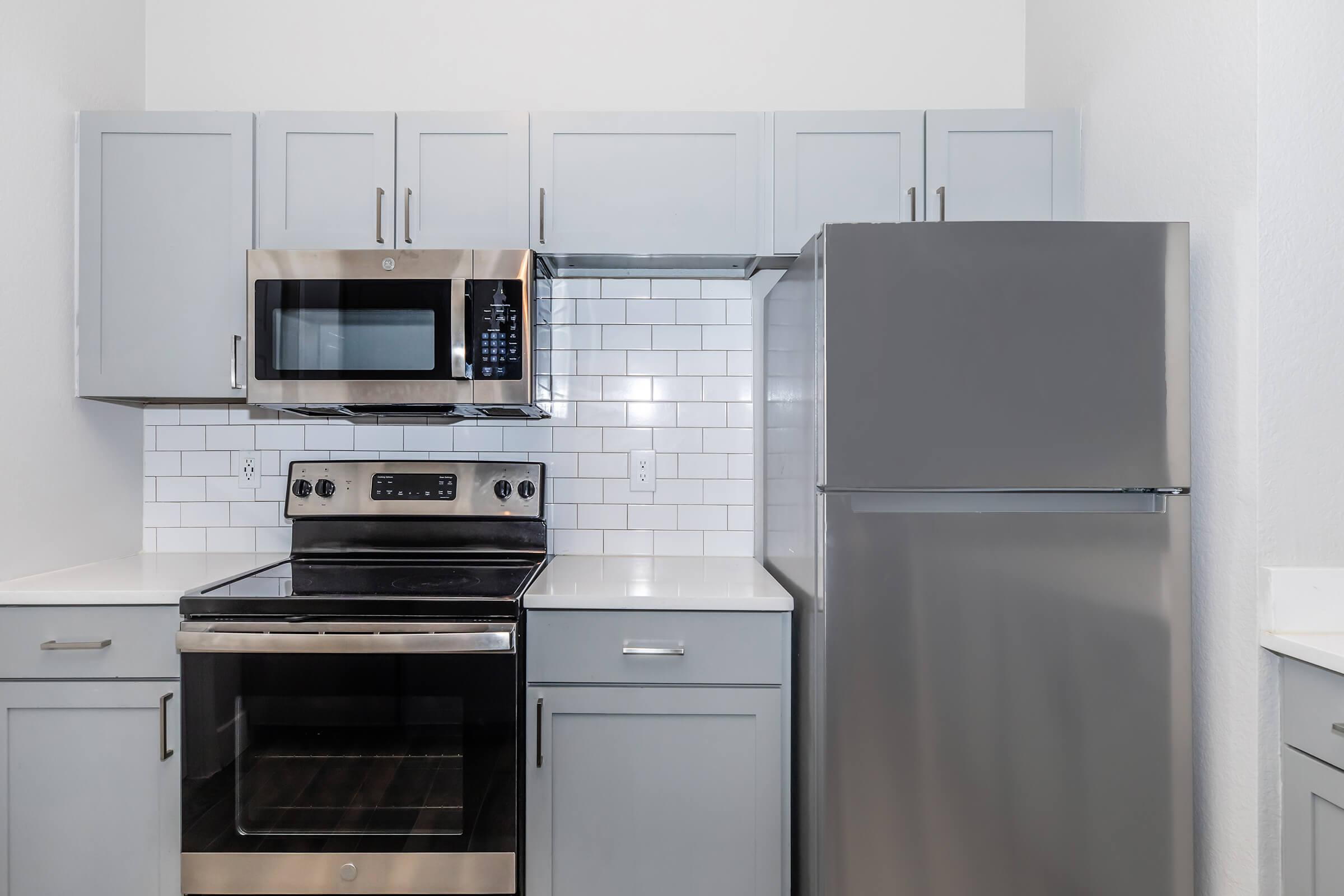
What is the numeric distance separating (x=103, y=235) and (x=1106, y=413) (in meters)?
2.40

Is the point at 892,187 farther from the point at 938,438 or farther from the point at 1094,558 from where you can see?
the point at 1094,558

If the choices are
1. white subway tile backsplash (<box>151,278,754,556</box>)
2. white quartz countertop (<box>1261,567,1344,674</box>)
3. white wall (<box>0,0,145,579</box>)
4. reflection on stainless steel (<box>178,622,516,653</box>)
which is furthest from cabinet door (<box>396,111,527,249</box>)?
white quartz countertop (<box>1261,567,1344,674</box>)

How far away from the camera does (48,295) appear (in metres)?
1.76

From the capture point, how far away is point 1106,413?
4.27ft

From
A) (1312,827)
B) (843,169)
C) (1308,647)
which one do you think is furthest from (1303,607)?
(843,169)

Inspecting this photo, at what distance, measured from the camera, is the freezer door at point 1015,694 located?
1303 mm

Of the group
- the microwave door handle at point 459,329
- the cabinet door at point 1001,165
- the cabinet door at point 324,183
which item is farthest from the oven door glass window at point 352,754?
the cabinet door at point 1001,165

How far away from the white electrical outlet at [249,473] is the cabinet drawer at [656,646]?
3.79ft

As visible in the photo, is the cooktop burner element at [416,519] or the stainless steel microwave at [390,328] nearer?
the stainless steel microwave at [390,328]

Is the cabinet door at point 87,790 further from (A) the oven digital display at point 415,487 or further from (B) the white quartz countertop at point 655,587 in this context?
(B) the white quartz countertop at point 655,587

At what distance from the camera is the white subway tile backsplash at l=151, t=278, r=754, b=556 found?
214cm

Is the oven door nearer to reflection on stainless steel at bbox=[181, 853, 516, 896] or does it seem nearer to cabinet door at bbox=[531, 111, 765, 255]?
reflection on stainless steel at bbox=[181, 853, 516, 896]

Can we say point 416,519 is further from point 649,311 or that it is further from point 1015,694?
point 1015,694

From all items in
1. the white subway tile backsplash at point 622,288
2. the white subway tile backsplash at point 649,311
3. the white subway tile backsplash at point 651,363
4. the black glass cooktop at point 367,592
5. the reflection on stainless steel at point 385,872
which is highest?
the white subway tile backsplash at point 622,288
